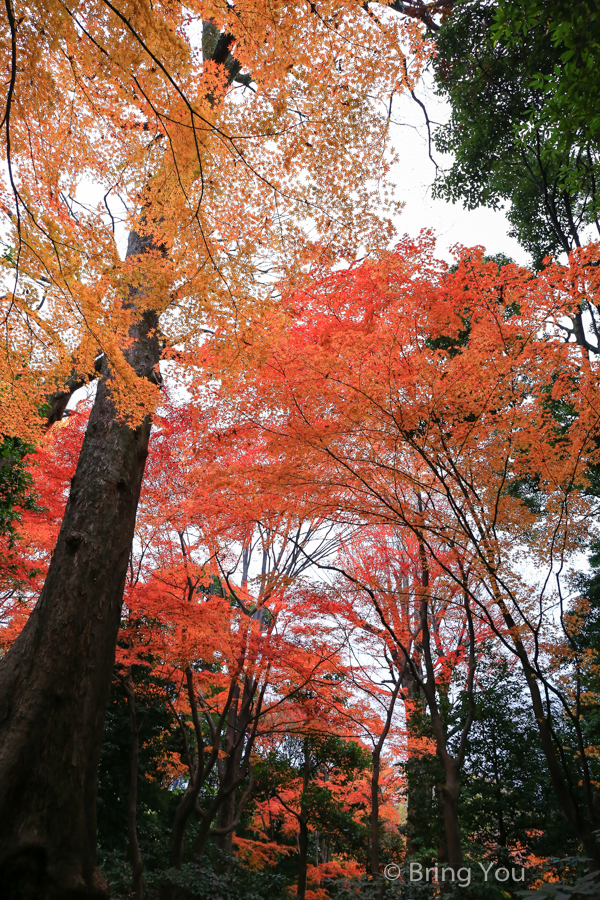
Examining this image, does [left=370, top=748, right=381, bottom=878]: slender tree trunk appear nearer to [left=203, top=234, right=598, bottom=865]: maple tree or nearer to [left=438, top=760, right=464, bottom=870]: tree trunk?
[left=438, top=760, right=464, bottom=870]: tree trunk

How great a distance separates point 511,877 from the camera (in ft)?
19.9

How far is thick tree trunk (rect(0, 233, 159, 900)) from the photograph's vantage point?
9.61 ft

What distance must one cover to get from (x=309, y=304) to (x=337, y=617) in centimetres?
479

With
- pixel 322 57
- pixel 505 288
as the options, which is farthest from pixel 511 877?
pixel 322 57

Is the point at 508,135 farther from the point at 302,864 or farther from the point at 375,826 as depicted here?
the point at 302,864

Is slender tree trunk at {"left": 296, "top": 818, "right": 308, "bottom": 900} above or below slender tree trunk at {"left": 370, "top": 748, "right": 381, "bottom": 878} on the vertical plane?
below

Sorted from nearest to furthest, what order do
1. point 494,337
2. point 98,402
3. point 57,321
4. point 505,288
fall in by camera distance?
point 57,321
point 494,337
point 505,288
point 98,402

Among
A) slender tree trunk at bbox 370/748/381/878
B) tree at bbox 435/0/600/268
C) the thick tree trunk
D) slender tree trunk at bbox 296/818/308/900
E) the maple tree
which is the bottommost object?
slender tree trunk at bbox 296/818/308/900

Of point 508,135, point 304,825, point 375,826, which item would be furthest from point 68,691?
point 508,135

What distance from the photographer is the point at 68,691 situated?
Answer: 3.37m

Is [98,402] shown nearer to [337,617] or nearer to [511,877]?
[337,617]

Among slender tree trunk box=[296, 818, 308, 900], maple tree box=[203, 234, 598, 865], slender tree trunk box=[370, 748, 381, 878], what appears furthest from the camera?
slender tree trunk box=[296, 818, 308, 900]

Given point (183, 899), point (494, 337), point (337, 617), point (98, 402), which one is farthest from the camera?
point (337, 617)

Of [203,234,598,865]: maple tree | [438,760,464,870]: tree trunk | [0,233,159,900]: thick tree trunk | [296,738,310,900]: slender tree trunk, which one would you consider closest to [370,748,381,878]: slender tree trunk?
[296,738,310,900]: slender tree trunk
